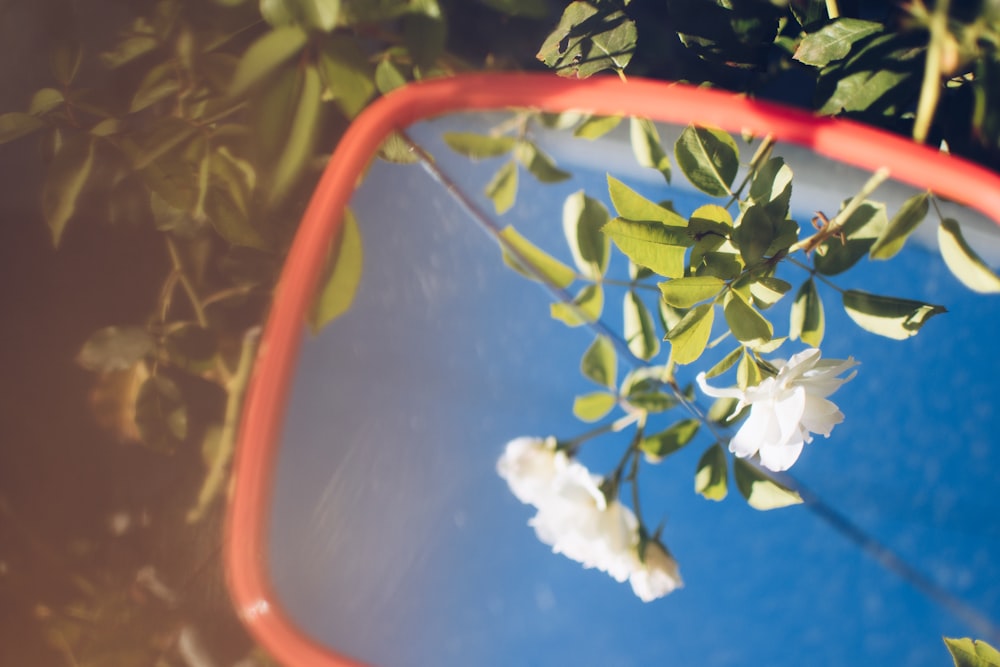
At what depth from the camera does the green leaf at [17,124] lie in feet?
1.67

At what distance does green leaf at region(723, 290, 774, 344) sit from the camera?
35cm

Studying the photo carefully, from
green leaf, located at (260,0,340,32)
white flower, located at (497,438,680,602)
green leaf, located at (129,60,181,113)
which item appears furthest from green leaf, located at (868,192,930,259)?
green leaf, located at (129,60,181,113)

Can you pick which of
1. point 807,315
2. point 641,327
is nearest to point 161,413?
point 641,327

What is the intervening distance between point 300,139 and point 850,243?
1.14 feet

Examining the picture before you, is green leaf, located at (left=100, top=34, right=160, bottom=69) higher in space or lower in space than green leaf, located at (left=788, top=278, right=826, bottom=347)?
higher

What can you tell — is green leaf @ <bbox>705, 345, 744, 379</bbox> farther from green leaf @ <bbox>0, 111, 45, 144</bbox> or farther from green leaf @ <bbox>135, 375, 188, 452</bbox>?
green leaf @ <bbox>0, 111, 45, 144</bbox>

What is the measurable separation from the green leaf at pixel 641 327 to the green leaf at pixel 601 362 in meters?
0.03

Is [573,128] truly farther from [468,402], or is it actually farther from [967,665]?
[967,665]

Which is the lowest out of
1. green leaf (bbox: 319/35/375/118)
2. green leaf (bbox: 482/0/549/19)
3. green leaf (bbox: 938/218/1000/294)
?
green leaf (bbox: 938/218/1000/294)

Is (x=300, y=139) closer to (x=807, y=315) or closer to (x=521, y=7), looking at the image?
(x=521, y=7)

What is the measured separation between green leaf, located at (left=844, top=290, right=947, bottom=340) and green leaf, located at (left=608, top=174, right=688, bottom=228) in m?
0.13

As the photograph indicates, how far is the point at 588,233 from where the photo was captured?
47 centimetres

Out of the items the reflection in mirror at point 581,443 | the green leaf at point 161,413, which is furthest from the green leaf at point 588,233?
the green leaf at point 161,413

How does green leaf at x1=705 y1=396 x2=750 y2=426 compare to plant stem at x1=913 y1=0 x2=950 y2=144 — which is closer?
plant stem at x1=913 y1=0 x2=950 y2=144
